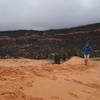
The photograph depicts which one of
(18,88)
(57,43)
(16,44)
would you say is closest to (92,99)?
(18,88)

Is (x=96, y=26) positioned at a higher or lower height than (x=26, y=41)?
higher

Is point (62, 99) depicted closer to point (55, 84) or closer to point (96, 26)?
point (55, 84)

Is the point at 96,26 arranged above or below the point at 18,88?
above

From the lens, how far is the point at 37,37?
111ft

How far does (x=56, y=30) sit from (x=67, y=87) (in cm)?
3492

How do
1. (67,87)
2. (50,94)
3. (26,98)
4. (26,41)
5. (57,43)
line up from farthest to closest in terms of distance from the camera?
(26,41) < (57,43) < (67,87) < (50,94) < (26,98)

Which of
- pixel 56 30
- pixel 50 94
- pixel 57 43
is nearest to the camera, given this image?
pixel 50 94

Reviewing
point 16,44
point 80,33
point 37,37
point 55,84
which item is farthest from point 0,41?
point 55,84

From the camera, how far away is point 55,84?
12.4 ft

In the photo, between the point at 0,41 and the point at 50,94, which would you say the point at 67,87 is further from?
the point at 0,41

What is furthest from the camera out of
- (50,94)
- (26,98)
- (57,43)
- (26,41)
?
(26,41)

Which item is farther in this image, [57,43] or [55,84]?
[57,43]

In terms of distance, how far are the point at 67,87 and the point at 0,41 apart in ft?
104

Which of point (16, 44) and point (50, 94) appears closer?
point (50, 94)
